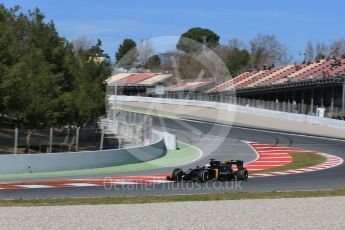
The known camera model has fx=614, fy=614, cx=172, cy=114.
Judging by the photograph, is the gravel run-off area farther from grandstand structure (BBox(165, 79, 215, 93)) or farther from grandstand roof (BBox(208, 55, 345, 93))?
grandstand roof (BBox(208, 55, 345, 93))

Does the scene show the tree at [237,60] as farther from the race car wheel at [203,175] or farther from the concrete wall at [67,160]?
the race car wheel at [203,175]

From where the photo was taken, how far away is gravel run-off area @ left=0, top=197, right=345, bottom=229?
1000cm

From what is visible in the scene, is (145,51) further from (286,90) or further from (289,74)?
(289,74)

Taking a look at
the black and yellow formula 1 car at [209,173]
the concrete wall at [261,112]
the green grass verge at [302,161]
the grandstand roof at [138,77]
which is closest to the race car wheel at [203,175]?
the black and yellow formula 1 car at [209,173]

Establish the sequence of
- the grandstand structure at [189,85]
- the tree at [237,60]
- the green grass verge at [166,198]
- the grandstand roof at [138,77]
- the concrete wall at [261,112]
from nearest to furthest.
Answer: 1. the green grass verge at [166,198]
2. the grandstand roof at [138,77]
3. the grandstand structure at [189,85]
4. the concrete wall at [261,112]
5. the tree at [237,60]

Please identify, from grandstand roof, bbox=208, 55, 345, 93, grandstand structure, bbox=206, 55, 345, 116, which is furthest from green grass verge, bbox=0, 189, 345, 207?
grandstand roof, bbox=208, 55, 345, 93

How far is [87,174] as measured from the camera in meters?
23.2

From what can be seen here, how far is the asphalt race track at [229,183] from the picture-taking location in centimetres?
1673

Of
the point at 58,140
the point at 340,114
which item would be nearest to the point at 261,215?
the point at 58,140

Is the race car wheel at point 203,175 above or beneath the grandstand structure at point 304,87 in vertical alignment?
beneath

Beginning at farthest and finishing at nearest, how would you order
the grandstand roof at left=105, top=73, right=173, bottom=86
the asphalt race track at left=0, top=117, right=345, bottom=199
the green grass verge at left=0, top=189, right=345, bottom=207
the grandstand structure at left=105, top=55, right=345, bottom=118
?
the grandstand structure at left=105, top=55, right=345, bottom=118, the grandstand roof at left=105, top=73, right=173, bottom=86, the asphalt race track at left=0, top=117, right=345, bottom=199, the green grass verge at left=0, top=189, right=345, bottom=207

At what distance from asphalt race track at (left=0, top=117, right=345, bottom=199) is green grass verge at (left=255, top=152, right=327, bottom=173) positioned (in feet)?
5.26

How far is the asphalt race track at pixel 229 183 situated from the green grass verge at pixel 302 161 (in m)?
1.60

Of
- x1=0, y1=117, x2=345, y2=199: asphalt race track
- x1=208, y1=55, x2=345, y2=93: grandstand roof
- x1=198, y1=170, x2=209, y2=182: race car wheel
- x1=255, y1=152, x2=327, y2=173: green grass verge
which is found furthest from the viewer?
x1=208, y1=55, x2=345, y2=93: grandstand roof
